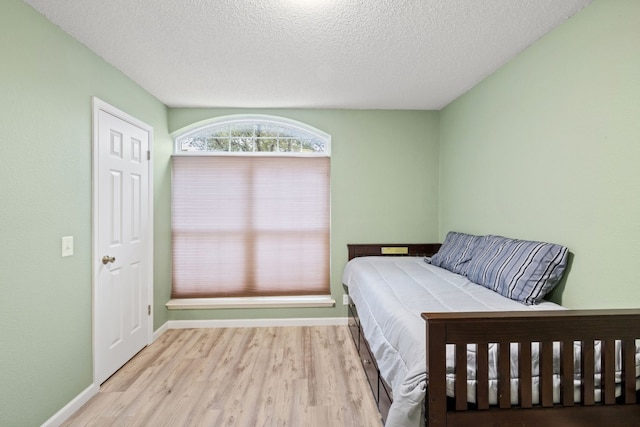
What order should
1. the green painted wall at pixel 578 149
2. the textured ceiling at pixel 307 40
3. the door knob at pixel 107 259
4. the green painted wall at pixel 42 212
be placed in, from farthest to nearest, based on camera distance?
the door knob at pixel 107 259 → the textured ceiling at pixel 307 40 → the green painted wall at pixel 42 212 → the green painted wall at pixel 578 149

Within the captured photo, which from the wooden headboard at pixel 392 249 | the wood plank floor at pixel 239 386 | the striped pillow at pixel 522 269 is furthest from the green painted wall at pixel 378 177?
the striped pillow at pixel 522 269

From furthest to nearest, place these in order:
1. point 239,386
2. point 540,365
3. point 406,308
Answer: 1. point 239,386
2. point 406,308
3. point 540,365

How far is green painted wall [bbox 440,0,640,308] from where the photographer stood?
4.83ft

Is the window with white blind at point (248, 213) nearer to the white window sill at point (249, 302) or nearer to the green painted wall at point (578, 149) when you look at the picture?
the white window sill at point (249, 302)

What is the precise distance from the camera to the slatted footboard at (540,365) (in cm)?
113

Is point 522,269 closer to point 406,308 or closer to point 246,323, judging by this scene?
point 406,308

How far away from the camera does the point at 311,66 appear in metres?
2.44

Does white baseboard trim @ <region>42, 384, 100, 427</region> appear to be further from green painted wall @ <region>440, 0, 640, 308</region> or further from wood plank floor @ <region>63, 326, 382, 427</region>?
green painted wall @ <region>440, 0, 640, 308</region>

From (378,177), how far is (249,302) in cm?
200

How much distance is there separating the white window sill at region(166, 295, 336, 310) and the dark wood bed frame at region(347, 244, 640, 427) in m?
2.39

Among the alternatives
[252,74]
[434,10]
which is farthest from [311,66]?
[434,10]

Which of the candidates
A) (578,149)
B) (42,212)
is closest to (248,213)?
(42,212)

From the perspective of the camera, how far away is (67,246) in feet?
6.44

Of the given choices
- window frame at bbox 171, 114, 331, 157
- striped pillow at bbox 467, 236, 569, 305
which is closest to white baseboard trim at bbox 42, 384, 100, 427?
window frame at bbox 171, 114, 331, 157
